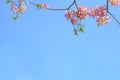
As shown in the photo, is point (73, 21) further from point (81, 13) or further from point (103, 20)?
point (103, 20)

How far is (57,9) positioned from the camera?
53.9 feet

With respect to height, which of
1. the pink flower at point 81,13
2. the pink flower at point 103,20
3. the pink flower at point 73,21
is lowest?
the pink flower at point 103,20

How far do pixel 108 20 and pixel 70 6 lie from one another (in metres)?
2.97

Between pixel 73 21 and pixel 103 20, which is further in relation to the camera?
pixel 103 20

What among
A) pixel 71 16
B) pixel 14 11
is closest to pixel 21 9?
pixel 14 11

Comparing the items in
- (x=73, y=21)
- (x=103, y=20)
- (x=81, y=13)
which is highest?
(x=81, y=13)

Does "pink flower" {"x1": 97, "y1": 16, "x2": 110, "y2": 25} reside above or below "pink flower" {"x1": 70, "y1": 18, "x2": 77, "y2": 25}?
below

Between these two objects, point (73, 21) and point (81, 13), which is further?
point (73, 21)

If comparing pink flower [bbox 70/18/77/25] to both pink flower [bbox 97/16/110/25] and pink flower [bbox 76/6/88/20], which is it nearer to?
pink flower [bbox 76/6/88/20]

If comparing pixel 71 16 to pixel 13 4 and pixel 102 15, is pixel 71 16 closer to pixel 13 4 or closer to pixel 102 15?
pixel 102 15

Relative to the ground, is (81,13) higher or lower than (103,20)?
higher

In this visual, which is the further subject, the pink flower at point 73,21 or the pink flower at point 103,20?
the pink flower at point 103,20

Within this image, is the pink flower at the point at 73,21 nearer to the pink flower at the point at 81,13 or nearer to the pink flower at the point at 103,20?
the pink flower at the point at 81,13

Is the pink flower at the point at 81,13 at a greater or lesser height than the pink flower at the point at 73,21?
greater
